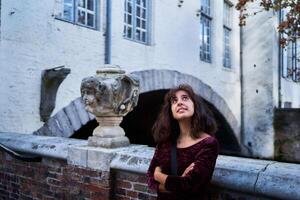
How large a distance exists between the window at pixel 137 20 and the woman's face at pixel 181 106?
18.4ft

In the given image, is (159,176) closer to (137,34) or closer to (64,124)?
(64,124)

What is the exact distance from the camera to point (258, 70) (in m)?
14.0

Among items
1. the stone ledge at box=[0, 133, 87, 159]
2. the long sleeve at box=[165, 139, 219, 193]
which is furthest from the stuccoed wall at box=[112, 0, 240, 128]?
the long sleeve at box=[165, 139, 219, 193]

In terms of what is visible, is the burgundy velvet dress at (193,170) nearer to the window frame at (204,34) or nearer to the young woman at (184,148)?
the young woman at (184,148)

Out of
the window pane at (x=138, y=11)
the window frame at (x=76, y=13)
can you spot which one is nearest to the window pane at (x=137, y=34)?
the window pane at (x=138, y=11)

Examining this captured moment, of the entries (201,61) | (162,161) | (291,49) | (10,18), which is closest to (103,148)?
(162,161)

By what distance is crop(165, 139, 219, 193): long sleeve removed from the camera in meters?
2.22

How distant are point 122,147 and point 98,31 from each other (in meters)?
3.85

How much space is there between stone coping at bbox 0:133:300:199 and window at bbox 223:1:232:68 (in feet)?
30.9

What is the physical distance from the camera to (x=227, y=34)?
13438 millimetres

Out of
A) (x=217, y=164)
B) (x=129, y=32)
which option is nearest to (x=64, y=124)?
(x=129, y=32)

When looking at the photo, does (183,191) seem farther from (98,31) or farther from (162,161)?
(98,31)

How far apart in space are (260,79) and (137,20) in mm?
6905

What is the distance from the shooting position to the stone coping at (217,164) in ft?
7.89
